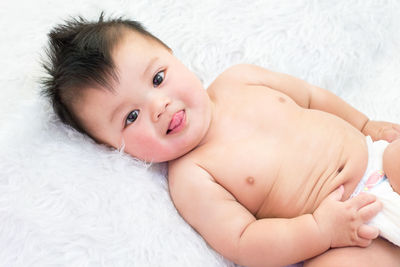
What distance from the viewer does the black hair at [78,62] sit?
3.88 ft

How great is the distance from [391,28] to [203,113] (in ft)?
2.83

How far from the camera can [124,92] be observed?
1196 millimetres

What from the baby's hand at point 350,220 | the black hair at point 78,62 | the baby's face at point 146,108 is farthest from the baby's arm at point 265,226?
the black hair at point 78,62

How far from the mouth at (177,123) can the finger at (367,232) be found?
48 centimetres

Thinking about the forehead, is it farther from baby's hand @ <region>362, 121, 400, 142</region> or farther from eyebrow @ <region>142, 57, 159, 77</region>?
baby's hand @ <region>362, 121, 400, 142</region>

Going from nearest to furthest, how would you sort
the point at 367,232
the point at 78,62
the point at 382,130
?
the point at 367,232 → the point at 78,62 → the point at 382,130

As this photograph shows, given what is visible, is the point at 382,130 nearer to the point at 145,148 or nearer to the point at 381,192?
the point at 381,192

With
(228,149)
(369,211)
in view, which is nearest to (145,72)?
(228,149)

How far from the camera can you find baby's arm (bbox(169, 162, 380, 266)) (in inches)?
43.0

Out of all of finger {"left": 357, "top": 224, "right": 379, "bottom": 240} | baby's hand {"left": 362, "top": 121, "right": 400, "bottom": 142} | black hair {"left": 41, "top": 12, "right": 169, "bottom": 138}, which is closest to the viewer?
finger {"left": 357, "top": 224, "right": 379, "bottom": 240}

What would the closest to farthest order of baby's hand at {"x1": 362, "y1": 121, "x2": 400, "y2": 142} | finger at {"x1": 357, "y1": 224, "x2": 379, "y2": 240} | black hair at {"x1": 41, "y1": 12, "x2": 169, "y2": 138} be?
finger at {"x1": 357, "y1": 224, "x2": 379, "y2": 240} < black hair at {"x1": 41, "y1": 12, "x2": 169, "y2": 138} < baby's hand at {"x1": 362, "y1": 121, "x2": 400, "y2": 142}

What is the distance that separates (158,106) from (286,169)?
0.36m

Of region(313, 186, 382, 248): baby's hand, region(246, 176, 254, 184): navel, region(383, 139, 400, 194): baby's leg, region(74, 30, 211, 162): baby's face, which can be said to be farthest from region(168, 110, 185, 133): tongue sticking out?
region(383, 139, 400, 194): baby's leg

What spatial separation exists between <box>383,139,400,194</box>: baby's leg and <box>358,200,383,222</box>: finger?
78mm
